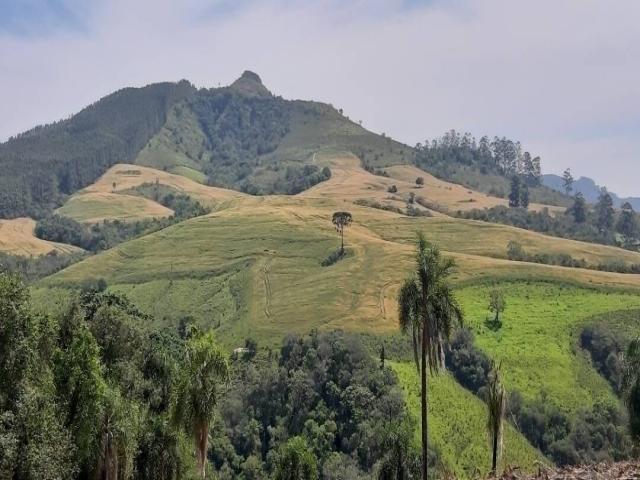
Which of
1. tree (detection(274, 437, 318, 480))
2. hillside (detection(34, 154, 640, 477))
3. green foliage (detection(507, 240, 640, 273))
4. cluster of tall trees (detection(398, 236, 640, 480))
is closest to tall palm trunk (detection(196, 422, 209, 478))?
cluster of tall trees (detection(398, 236, 640, 480))

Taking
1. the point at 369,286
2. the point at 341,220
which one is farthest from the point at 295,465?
the point at 341,220

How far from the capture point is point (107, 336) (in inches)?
1587

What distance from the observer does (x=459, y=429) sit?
2960 inches

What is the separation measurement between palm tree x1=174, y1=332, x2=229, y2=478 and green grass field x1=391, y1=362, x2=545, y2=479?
46.3 meters

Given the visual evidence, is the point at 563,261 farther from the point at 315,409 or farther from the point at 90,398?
the point at 90,398

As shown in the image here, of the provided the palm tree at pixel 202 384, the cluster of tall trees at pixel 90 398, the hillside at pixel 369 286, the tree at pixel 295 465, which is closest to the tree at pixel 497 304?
the hillside at pixel 369 286

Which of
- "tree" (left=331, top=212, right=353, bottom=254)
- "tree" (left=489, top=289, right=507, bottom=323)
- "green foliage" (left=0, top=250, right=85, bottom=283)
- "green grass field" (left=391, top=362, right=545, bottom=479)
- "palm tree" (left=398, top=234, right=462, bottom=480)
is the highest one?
"tree" (left=331, top=212, right=353, bottom=254)

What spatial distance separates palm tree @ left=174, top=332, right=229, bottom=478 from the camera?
79.3 ft

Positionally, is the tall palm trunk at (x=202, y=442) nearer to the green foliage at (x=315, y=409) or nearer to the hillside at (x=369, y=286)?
the hillside at (x=369, y=286)

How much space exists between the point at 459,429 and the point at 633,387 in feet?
133

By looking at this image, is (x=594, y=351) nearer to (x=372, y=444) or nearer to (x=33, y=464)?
(x=372, y=444)

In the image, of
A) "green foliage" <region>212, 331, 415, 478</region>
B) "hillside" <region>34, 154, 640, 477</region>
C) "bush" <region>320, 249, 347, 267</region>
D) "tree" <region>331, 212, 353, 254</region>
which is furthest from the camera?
"tree" <region>331, 212, 353, 254</region>

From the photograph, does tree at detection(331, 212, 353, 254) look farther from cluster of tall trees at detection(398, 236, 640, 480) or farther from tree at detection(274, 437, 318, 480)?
tree at detection(274, 437, 318, 480)

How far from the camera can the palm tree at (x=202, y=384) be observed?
24156 millimetres
